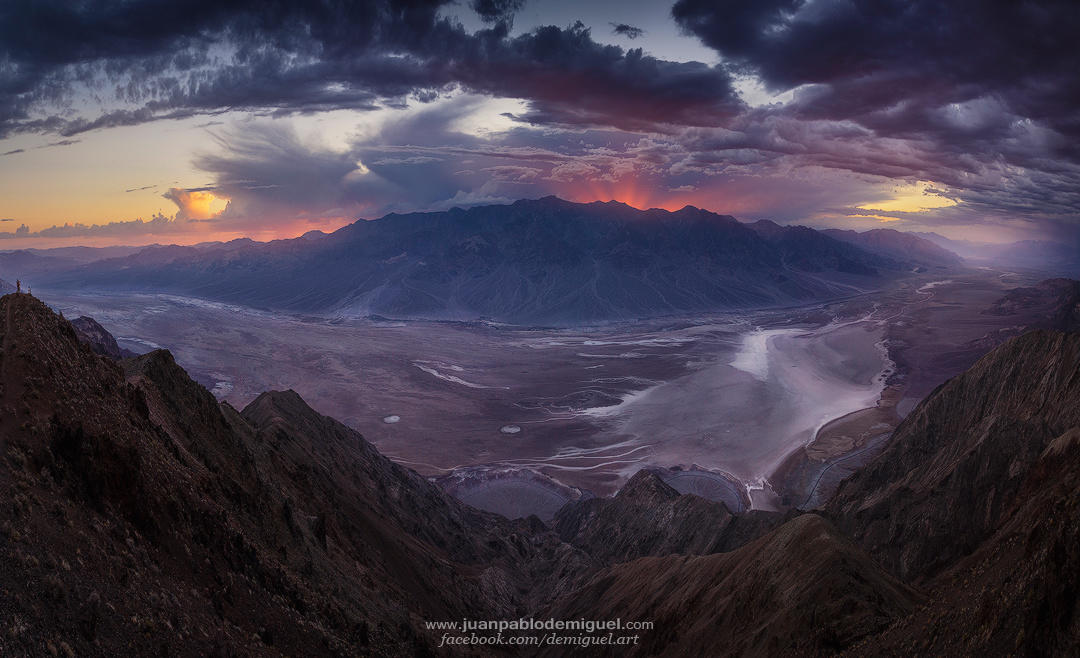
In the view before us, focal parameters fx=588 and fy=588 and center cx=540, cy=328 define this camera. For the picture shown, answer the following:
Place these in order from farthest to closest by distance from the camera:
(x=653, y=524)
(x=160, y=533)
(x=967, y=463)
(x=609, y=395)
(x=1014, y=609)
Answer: (x=609, y=395) → (x=653, y=524) → (x=967, y=463) → (x=160, y=533) → (x=1014, y=609)

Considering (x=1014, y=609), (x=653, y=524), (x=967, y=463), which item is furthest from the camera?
(x=653, y=524)

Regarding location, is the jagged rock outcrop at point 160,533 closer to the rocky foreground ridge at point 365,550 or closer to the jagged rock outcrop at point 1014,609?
the rocky foreground ridge at point 365,550

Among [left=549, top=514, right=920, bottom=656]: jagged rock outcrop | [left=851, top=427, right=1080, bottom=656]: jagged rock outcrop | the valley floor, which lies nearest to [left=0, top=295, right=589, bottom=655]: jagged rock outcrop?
[left=549, top=514, right=920, bottom=656]: jagged rock outcrop

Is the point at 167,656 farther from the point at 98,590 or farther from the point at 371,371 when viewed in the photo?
the point at 371,371

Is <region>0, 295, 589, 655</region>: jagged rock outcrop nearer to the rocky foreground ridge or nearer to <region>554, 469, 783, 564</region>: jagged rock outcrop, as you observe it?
the rocky foreground ridge

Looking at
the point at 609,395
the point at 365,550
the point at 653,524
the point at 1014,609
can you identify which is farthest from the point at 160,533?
the point at 609,395

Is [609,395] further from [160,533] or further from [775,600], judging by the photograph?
[160,533]

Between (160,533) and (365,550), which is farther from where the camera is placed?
(365,550)

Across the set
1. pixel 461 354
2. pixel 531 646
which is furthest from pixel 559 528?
pixel 461 354
